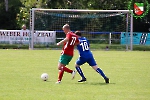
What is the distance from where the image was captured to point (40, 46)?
115 feet

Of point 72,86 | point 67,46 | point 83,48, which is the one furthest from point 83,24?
point 72,86

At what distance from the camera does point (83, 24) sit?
3497 centimetres

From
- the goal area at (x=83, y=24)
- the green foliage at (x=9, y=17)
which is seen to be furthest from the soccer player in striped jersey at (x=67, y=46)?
the green foliage at (x=9, y=17)

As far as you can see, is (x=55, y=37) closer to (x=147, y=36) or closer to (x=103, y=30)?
(x=103, y=30)

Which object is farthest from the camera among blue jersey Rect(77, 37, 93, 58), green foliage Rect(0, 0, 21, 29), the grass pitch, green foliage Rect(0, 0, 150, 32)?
green foliage Rect(0, 0, 21, 29)

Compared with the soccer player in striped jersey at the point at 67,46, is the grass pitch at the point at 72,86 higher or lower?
lower

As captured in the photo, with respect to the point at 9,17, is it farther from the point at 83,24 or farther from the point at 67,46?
the point at 67,46

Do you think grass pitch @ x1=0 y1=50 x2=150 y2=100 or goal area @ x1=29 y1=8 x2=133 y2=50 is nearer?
grass pitch @ x1=0 y1=50 x2=150 y2=100

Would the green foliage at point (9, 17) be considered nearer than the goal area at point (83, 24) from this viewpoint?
No

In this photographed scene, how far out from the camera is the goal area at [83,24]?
34.8 m

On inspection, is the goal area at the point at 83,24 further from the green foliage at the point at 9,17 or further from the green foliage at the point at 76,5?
the green foliage at the point at 9,17

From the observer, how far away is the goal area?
3475 cm

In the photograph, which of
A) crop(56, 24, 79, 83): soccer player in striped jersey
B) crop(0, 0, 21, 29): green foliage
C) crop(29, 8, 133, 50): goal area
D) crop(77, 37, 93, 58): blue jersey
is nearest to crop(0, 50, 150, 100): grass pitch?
crop(56, 24, 79, 83): soccer player in striped jersey

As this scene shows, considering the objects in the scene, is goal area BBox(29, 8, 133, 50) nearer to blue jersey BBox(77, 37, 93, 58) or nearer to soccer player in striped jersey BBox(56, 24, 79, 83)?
blue jersey BBox(77, 37, 93, 58)
